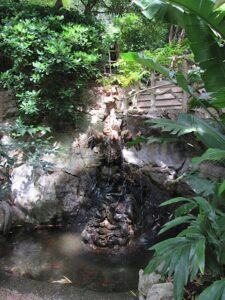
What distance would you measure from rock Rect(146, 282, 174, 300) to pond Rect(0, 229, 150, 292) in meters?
1.29

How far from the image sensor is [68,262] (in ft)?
17.4

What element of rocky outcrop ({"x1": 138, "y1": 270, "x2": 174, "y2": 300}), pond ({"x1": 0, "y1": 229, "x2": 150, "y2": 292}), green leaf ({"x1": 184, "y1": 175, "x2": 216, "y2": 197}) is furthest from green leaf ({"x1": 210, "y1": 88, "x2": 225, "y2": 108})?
pond ({"x1": 0, "y1": 229, "x2": 150, "y2": 292})

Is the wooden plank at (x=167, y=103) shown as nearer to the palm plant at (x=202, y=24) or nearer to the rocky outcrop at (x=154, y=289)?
the palm plant at (x=202, y=24)

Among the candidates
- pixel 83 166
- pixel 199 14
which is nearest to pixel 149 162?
pixel 83 166

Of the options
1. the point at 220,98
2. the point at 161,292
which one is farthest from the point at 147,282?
the point at 220,98

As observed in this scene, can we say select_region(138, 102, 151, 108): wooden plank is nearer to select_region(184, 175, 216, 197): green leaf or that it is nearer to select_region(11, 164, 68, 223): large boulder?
select_region(11, 164, 68, 223): large boulder

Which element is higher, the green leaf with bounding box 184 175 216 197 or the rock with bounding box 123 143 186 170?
the rock with bounding box 123 143 186 170

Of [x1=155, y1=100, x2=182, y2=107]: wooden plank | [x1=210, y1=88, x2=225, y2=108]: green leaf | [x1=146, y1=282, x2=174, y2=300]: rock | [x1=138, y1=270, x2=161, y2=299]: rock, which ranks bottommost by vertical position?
[x1=138, y1=270, x2=161, y2=299]: rock

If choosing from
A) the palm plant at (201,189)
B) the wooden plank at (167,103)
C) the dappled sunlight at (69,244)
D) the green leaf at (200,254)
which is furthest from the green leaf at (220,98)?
the wooden plank at (167,103)

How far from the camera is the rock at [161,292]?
10.6ft

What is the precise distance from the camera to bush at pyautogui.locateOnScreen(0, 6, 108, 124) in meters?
6.83

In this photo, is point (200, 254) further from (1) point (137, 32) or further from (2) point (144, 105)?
(1) point (137, 32)

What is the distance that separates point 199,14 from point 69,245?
421 centimetres

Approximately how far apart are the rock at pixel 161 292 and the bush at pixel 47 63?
4541mm
